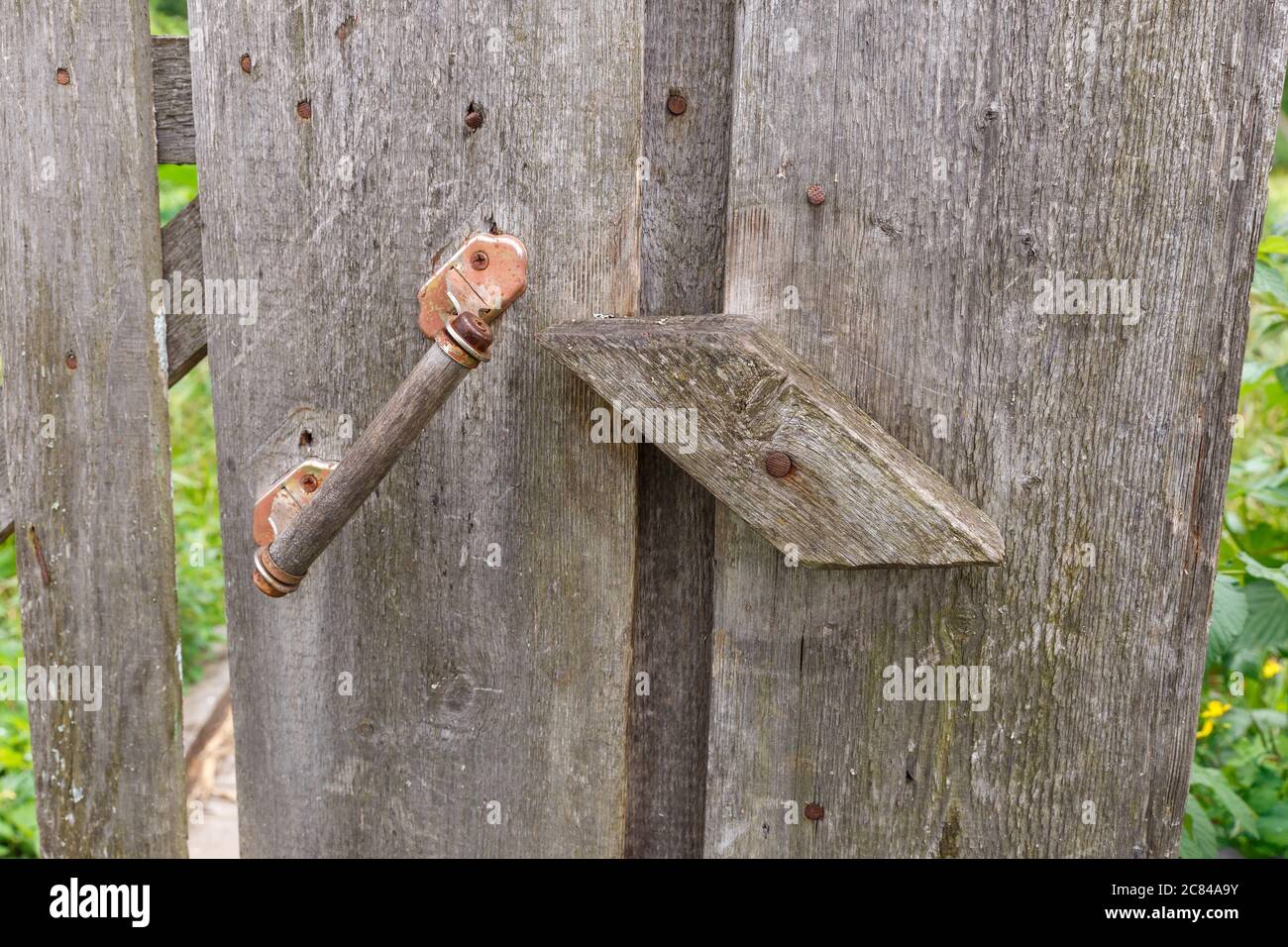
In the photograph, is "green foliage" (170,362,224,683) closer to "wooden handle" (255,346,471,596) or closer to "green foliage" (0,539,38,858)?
"green foliage" (0,539,38,858)

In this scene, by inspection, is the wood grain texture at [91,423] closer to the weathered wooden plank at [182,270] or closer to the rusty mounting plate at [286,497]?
the weathered wooden plank at [182,270]

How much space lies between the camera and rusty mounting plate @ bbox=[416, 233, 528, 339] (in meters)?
1.15

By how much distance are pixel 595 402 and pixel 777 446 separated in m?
0.28

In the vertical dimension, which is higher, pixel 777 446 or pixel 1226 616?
pixel 777 446

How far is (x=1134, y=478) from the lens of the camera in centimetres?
121

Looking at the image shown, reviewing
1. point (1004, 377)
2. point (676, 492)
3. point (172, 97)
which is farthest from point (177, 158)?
point (1004, 377)

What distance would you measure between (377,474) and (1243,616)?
1480 mm

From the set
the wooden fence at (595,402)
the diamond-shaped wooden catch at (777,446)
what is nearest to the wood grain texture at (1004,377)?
the wooden fence at (595,402)

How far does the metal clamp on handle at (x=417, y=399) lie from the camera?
109cm

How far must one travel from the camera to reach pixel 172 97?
4.29 feet

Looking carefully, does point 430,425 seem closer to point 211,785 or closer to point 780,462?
point 780,462

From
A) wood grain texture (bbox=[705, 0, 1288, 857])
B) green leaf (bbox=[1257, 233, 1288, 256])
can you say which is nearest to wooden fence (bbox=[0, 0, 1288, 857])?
wood grain texture (bbox=[705, 0, 1288, 857])

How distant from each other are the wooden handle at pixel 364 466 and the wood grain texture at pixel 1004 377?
392 mm

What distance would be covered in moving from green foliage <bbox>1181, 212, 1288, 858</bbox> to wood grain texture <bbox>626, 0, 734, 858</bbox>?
787 mm
